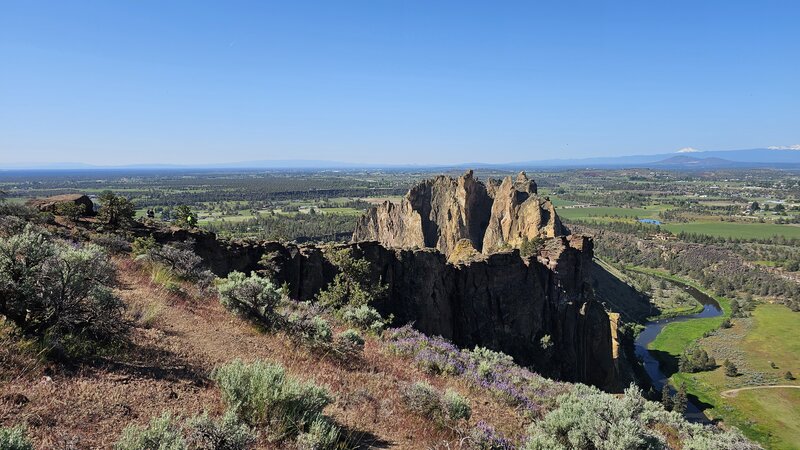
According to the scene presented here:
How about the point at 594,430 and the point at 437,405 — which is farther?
the point at 437,405

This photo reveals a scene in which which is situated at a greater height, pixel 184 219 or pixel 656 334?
pixel 184 219

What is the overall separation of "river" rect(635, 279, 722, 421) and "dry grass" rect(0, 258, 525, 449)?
53318 mm

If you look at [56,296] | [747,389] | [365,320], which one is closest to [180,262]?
[365,320]

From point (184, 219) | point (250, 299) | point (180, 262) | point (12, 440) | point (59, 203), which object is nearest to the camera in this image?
point (12, 440)

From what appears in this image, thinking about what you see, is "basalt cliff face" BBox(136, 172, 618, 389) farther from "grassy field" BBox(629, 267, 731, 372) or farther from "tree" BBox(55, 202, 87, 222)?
"grassy field" BBox(629, 267, 731, 372)

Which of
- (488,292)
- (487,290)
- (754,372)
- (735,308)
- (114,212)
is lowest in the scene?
(735,308)

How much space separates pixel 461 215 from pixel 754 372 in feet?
152

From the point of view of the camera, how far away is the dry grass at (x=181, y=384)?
5.27 metres

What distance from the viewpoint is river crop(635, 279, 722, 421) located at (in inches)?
2108

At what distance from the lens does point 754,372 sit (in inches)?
2493

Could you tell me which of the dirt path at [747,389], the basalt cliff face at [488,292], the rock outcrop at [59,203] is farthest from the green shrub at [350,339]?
the dirt path at [747,389]

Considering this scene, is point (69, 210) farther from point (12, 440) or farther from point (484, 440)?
point (484, 440)

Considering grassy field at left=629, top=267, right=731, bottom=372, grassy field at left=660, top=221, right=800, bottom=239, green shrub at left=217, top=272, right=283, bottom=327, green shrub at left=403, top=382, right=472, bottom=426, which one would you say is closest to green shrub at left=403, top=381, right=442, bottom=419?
green shrub at left=403, top=382, right=472, bottom=426

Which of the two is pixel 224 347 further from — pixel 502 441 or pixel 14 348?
pixel 502 441
